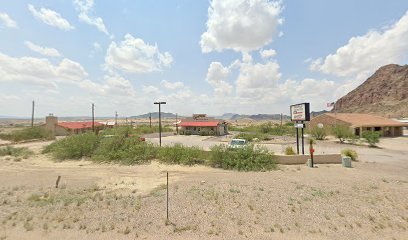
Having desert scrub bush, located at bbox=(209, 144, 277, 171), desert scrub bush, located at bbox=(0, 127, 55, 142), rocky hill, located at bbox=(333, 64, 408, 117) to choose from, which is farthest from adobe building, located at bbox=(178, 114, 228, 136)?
rocky hill, located at bbox=(333, 64, 408, 117)

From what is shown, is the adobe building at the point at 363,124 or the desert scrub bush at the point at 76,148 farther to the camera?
the adobe building at the point at 363,124

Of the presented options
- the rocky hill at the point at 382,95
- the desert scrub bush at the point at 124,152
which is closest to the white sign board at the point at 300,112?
the desert scrub bush at the point at 124,152

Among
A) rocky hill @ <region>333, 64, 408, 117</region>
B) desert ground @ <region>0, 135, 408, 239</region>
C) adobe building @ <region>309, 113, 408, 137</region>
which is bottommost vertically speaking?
desert ground @ <region>0, 135, 408, 239</region>

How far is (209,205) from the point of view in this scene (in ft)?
36.1

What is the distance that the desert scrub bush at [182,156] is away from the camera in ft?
69.6

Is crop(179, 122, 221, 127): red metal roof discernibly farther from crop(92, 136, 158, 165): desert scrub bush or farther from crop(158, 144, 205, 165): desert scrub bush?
crop(158, 144, 205, 165): desert scrub bush

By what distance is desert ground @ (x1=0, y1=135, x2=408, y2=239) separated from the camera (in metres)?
8.82

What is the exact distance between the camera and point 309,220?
31.6ft

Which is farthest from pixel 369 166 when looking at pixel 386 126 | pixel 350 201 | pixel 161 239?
pixel 386 126

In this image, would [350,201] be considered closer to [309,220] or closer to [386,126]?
[309,220]

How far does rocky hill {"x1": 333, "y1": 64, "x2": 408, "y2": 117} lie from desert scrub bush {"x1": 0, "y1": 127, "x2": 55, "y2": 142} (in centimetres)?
11951

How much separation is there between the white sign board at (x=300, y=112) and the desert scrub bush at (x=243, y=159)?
6.39m

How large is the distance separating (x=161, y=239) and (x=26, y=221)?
5.59m

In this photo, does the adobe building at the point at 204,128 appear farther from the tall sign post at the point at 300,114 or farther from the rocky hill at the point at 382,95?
the rocky hill at the point at 382,95
